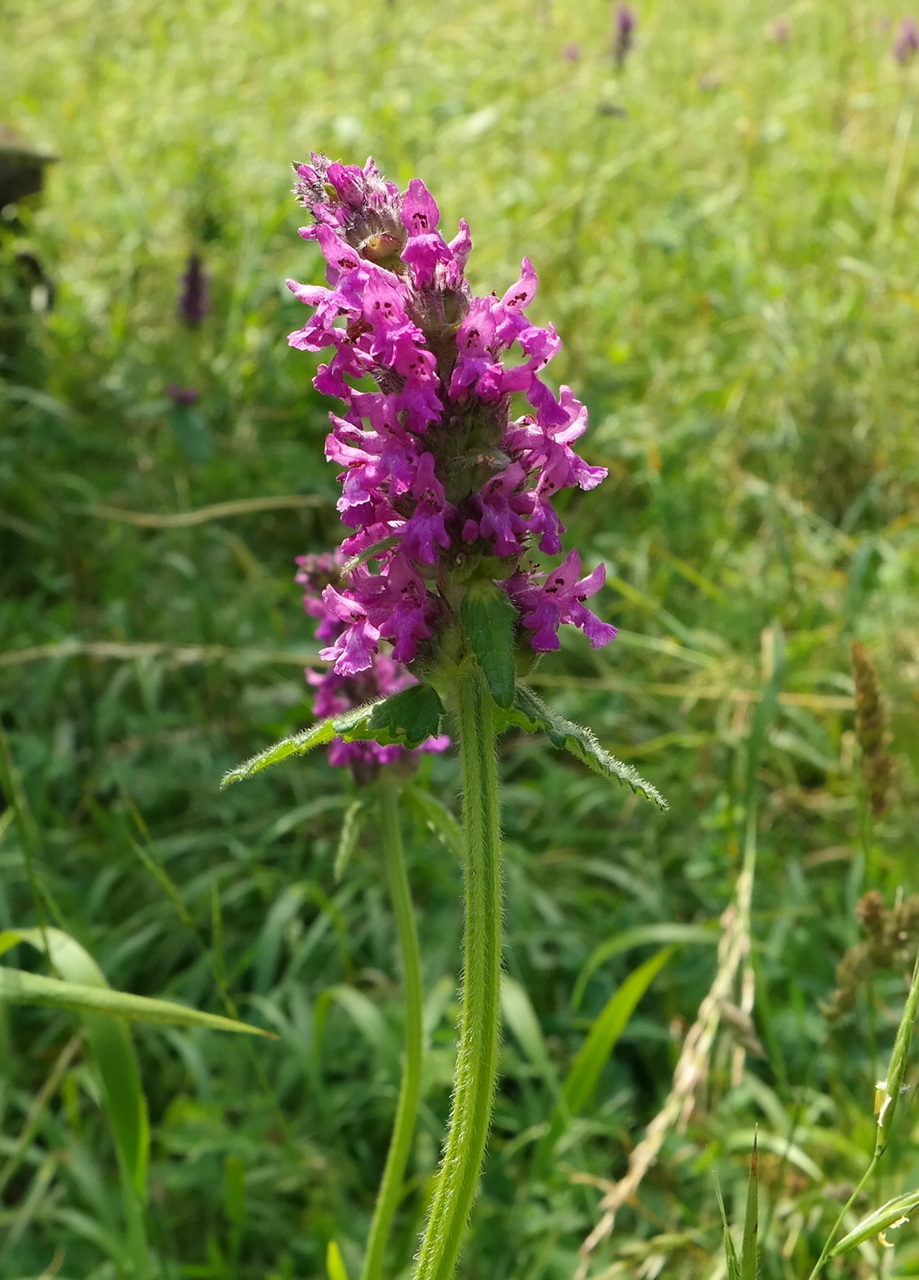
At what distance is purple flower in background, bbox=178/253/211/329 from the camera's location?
14.2 ft

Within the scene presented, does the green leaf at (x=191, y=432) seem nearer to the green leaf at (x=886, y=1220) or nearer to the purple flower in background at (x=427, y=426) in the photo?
the purple flower in background at (x=427, y=426)

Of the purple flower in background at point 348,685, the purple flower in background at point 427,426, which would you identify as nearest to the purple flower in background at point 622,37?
the purple flower in background at point 348,685

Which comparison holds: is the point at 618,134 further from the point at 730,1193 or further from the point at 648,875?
the point at 730,1193

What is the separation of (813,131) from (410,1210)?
674 centimetres

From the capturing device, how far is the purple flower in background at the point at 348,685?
6.12 ft

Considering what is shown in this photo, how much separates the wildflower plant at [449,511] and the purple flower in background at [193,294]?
3169 mm

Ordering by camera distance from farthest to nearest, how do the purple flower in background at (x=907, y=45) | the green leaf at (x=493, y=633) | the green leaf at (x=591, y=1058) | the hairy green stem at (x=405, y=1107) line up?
the purple flower in background at (x=907, y=45), the green leaf at (x=591, y=1058), the hairy green stem at (x=405, y=1107), the green leaf at (x=493, y=633)

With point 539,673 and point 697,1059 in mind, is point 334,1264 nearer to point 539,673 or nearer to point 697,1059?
point 697,1059

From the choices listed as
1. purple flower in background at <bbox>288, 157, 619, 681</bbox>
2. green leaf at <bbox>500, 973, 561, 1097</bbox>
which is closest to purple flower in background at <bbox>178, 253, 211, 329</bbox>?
green leaf at <bbox>500, 973, 561, 1097</bbox>

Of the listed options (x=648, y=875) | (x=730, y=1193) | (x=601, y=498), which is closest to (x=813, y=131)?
(x=601, y=498)

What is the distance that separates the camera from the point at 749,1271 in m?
1.29

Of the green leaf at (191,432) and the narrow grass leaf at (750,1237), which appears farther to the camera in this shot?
the green leaf at (191,432)

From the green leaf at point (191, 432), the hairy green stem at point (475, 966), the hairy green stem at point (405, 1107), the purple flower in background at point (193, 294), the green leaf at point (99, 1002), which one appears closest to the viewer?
the hairy green stem at point (475, 966)

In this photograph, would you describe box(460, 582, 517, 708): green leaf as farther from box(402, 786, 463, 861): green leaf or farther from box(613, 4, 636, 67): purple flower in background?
box(613, 4, 636, 67): purple flower in background
